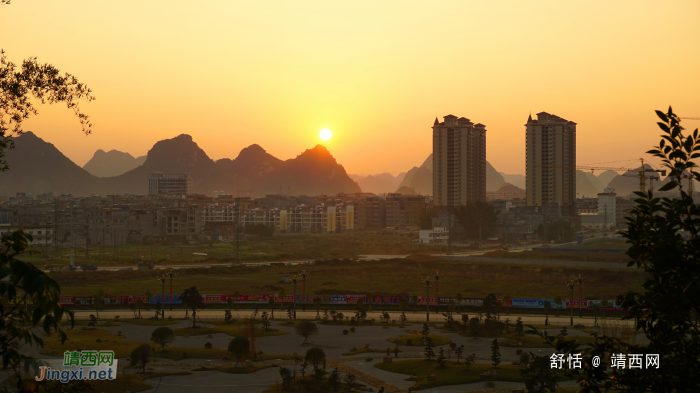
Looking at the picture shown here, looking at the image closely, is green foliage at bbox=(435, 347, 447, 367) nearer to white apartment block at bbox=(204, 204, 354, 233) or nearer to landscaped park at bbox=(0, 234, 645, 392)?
landscaped park at bbox=(0, 234, 645, 392)

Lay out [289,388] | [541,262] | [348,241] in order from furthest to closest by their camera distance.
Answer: [348,241] < [541,262] < [289,388]

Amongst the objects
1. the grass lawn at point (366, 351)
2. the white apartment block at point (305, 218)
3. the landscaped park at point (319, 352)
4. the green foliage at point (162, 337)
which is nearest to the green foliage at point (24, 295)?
the landscaped park at point (319, 352)

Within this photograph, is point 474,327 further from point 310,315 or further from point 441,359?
point 310,315

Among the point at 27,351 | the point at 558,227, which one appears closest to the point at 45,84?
the point at 27,351

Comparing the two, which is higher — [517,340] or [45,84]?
[45,84]

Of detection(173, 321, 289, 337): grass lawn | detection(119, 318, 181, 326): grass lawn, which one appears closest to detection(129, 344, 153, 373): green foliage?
detection(173, 321, 289, 337): grass lawn

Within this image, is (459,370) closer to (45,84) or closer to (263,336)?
(263,336)
